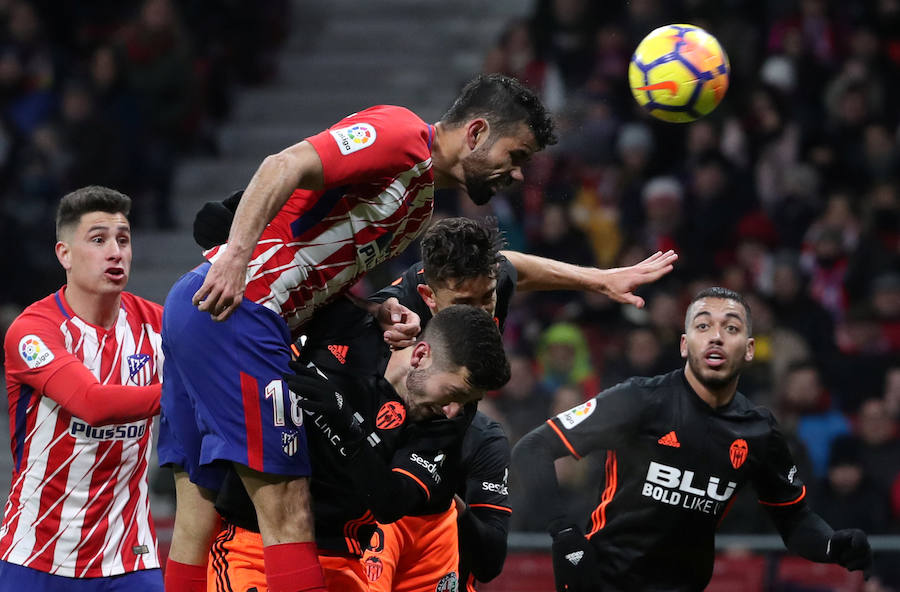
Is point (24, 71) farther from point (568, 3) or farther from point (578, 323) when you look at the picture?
point (578, 323)

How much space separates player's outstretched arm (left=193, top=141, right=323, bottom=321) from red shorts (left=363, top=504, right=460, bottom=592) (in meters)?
1.49

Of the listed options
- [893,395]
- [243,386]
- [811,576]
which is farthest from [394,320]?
[893,395]

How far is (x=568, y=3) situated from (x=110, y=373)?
7.07 metres

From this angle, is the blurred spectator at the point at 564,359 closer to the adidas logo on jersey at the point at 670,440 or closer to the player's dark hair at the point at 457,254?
the adidas logo on jersey at the point at 670,440

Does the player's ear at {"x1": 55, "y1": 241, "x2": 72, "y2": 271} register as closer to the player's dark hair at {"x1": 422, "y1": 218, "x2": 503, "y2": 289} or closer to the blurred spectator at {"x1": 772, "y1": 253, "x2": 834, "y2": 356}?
the player's dark hair at {"x1": 422, "y1": 218, "x2": 503, "y2": 289}

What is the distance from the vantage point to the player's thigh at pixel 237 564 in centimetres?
423

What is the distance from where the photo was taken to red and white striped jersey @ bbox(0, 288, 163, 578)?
17.3 feet

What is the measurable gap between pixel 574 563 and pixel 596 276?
1.23 metres

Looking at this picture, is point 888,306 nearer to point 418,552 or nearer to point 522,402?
point 522,402

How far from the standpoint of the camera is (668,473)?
5.71 metres

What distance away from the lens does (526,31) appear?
11.3m

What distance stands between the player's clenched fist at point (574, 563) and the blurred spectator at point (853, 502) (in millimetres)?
3215

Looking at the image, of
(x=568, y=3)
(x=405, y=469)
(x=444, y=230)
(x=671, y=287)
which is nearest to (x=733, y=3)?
(x=568, y=3)

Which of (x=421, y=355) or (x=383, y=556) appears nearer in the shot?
(x=421, y=355)
